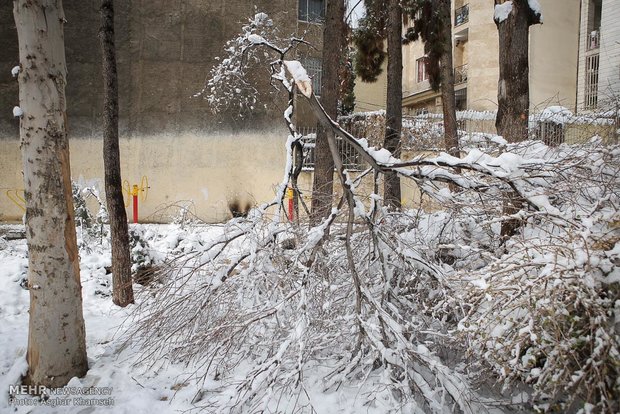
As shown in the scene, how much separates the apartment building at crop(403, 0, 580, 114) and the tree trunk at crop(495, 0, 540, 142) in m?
12.7

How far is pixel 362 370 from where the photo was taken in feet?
11.7

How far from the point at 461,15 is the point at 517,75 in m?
19.4

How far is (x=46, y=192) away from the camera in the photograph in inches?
164

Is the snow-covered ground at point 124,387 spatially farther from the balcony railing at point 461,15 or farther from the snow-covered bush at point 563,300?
the balcony railing at point 461,15

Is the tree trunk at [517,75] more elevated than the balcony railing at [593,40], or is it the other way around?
the balcony railing at [593,40]

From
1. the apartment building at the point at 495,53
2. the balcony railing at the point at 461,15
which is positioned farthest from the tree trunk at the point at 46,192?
the balcony railing at the point at 461,15

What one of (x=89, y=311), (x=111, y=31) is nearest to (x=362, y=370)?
(x=89, y=311)

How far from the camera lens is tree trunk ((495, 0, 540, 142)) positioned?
542 centimetres

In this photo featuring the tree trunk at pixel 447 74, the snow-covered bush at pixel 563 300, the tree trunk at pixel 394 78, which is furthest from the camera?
the tree trunk at pixel 447 74

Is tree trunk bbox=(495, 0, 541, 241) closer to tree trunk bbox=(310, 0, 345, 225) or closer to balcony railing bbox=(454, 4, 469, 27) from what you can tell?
tree trunk bbox=(310, 0, 345, 225)

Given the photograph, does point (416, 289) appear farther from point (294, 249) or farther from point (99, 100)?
point (99, 100)

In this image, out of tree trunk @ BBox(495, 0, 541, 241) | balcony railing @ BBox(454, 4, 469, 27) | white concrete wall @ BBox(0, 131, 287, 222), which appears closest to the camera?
tree trunk @ BBox(495, 0, 541, 241)

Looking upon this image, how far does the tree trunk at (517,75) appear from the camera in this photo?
542 cm

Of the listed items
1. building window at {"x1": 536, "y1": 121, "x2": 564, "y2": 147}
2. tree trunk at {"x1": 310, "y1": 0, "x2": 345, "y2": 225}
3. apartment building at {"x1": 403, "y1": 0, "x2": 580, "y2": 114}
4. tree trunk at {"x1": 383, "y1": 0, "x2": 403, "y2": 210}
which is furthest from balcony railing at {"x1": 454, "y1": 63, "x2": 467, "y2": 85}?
tree trunk at {"x1": 310, "y1": 0, "x2": 345, "y2": 225}
